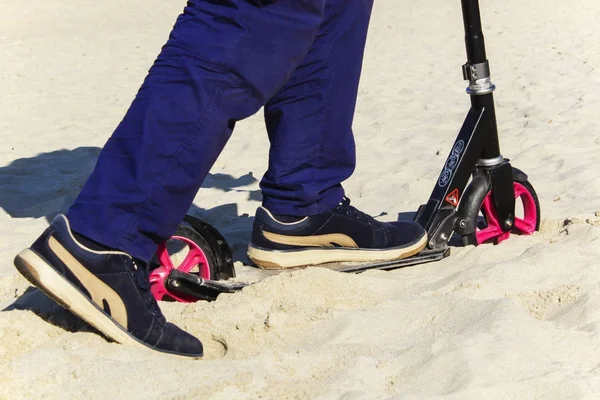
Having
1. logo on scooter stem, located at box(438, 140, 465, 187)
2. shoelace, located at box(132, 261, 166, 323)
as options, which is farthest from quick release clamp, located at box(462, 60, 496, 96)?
shoelace, located at box(132, 261, 166, 323)

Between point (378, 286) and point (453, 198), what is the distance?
0.55 m

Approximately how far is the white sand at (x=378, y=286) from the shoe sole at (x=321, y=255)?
0.08 metres

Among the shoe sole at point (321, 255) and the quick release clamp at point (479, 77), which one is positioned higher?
the quick release clamp at point (479, 77)

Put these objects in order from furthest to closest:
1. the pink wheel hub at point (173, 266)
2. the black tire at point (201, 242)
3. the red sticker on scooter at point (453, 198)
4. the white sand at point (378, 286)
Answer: the red sticker on scooter at point (453, 198) < the black tire at point (201, 242) < the pink wheel hub at point (173, 266) < the white sand at point (378, 286)

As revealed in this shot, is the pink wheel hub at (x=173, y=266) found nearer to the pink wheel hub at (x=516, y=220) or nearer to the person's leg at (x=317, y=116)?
the person's leg at (x=317, y=116)

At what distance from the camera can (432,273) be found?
2.64 metres

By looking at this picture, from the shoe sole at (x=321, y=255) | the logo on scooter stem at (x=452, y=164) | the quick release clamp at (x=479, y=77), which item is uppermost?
the quick release clamp at (x=479, y=77)

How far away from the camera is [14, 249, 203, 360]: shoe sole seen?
189cm

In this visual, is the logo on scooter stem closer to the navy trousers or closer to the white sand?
the white sand

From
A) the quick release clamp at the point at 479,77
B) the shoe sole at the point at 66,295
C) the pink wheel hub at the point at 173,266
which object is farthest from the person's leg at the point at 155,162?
the quick release clamp at the point at 479,77

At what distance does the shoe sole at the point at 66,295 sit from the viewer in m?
1.89

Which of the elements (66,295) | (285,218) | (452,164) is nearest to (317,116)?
(285,218)

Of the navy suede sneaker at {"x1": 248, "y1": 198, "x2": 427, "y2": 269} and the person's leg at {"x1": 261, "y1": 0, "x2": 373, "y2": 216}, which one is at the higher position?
the person's leg at {"x1": 261, "y1": 0, "x2": 373, "y2": 216}

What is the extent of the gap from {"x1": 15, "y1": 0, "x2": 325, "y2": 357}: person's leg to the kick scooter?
595 millimetres
